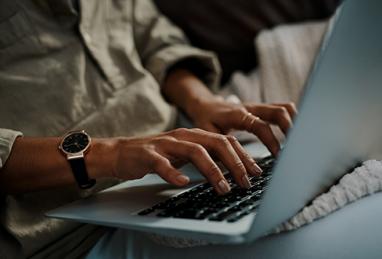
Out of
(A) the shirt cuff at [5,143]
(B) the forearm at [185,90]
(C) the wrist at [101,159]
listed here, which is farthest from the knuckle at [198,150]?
(B) the forearm at [185,90]

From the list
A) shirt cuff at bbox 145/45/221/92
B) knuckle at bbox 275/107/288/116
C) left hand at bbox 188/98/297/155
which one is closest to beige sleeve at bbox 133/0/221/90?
shirt cuff at bbox 145/45/221/92

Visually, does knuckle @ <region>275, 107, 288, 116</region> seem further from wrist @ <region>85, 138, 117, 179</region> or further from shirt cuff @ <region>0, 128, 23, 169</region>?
shirt cuff @ <region>0, 128, 23, 169</region>

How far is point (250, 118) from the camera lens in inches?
32.9

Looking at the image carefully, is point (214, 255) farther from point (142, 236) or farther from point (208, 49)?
point (208, 49)

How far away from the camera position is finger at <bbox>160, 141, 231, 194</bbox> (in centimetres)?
62

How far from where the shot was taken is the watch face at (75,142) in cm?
71

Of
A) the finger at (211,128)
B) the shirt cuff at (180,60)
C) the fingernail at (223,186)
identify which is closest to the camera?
the fingernail at (223,186)

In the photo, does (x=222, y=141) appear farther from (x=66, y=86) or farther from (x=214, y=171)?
(x=66, y=86)

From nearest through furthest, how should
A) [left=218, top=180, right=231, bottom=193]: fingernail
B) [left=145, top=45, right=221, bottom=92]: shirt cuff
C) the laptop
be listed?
the laptop
[left=218, top=180, right=231, bottom=193]: fingernail
[left=145, top=45, right=221, bottom=92]: shirt cuff

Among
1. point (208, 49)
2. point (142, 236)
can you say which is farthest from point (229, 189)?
point (208, 49)

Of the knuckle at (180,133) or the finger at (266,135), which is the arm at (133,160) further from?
the finger at (266,135)

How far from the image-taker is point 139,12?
1.08m

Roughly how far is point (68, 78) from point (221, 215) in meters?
0.41

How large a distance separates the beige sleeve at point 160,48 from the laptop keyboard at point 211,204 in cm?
41
